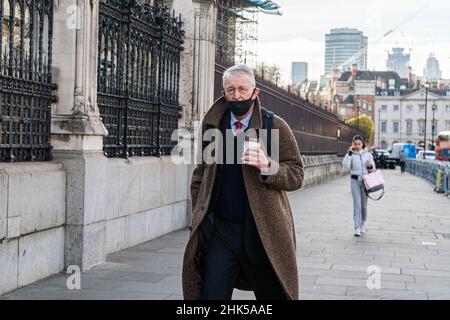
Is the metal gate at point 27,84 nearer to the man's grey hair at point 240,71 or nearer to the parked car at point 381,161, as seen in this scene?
the man's grey hair at point 240,71

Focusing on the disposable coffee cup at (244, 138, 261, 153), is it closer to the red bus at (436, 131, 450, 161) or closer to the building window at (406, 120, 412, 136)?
the red bus at (436, 131, 450, 161)

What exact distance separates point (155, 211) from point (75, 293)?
13.5 feet

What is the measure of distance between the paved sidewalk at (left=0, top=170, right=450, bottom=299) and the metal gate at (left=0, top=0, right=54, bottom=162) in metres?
1.34

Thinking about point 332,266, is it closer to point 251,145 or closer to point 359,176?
point 359,176

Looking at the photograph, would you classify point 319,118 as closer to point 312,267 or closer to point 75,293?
point 312,267

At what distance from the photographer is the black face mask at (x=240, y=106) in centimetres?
478

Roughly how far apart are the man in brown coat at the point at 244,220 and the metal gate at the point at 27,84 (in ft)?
10.7

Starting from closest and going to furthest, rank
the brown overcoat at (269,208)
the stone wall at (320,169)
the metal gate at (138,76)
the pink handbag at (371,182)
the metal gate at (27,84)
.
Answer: the brown overcoat at (269,208) → the metal gate at (27,84) → the metal gate at (138,76) → the pink handbag at (371,182) → the stone wall at (320,169)

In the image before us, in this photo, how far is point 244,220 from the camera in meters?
4.74

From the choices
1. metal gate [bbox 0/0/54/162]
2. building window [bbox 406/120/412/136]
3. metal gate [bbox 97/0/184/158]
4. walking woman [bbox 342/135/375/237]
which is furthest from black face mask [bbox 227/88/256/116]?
building window [bbox 406/120/412/136]

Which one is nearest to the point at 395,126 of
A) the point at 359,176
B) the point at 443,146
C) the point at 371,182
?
the point at 443,146

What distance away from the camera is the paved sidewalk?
7629mm

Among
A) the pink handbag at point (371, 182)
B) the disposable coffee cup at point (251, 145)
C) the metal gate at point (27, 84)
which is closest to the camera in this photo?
the disposable coffee cup at point (251, 145)

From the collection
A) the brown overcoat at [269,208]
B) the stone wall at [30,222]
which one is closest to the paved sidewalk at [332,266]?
the stone wall at [30,222]
